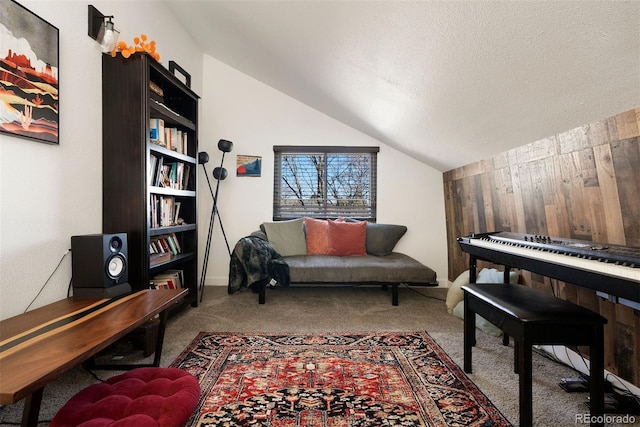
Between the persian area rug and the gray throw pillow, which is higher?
the gray throw pillow

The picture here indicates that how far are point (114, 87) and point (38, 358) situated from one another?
1805 millimetres

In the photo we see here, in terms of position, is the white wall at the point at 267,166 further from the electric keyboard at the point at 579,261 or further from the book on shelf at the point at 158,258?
the electric keyboard at the point at 579,261

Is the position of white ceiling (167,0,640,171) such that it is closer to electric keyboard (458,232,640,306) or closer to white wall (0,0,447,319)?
white wall (0,0,447,319)

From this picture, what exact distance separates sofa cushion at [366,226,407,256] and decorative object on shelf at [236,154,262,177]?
5.22ft

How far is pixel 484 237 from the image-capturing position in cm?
221

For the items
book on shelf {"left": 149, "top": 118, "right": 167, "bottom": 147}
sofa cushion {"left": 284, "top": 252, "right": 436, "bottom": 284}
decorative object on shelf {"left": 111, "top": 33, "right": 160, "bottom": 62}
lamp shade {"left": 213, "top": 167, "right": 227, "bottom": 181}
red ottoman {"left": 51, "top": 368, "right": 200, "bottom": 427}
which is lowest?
red ottoman {"left": 51, "top": 368, "right": 200, "bottom": 427}

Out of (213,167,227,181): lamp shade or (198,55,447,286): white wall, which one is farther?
(198,55,447,286): white wall

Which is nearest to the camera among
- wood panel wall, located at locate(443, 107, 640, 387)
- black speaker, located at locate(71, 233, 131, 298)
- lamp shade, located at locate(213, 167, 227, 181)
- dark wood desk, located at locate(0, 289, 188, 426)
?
dark wood desk, located at locate(0, 289, 188, 426)

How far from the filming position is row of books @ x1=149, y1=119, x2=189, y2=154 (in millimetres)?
2354

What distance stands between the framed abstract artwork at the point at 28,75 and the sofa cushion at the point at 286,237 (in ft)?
7.28

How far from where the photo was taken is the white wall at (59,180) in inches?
60.1

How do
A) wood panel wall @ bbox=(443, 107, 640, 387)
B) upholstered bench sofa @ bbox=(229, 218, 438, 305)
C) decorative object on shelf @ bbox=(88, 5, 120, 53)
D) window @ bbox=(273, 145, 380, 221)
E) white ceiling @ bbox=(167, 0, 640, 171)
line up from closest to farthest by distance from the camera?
white ceiling @ bbox=(167, 0, 640, 171), wood panel wall @ bbox=(443, 107, 640, 387), decorative object on shelf @ bbox=(88, 5, 120, 53), upholstered bench sofa @ bbox=(229, 218, 438, 305), window @ bbox=(273, 145, 380, 221)

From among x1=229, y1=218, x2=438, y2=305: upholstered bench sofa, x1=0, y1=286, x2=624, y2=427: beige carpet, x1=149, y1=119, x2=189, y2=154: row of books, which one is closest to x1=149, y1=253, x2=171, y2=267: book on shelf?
x1=0, y1=286, x2=624, y2=427: beige carpet

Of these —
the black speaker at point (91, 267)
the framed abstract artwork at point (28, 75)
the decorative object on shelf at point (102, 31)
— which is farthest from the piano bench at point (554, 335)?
the decorative object on shelf at point (102, 31)
